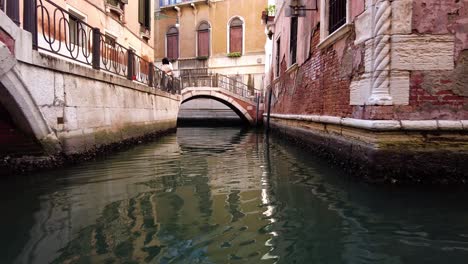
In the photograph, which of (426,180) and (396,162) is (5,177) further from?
(426,180)

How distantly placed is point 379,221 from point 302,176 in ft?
6.09

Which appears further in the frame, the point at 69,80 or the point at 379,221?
the point at 69,80

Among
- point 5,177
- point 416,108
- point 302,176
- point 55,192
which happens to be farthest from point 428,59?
point 5,177

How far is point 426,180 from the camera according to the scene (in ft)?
12.2

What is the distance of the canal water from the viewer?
7.04 ft

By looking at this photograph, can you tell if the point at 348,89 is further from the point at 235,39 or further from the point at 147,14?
the point at 235,39

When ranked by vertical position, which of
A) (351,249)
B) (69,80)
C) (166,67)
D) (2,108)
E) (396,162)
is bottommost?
(351,249)

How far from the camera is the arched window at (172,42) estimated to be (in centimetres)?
2255

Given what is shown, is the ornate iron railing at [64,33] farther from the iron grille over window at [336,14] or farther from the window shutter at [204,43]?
the window shutter at [204,43]

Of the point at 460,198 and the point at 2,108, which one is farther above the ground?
the point at 2,108

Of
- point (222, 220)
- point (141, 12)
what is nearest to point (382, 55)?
point (222, 220)

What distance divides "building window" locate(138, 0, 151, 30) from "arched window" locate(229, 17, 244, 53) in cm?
774

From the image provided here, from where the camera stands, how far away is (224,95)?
56.1ft

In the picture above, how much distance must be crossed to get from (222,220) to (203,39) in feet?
65.7
